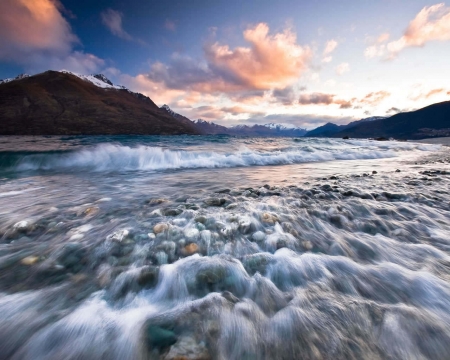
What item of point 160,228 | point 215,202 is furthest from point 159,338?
point 215,202

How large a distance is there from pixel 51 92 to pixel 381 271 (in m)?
186

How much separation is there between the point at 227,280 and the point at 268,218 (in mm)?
1426

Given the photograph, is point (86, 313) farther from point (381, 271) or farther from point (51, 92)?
point (51, 92)

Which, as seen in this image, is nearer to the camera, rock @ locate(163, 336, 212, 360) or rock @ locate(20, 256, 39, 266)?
rock @ locate(163, 336, 212, 360)

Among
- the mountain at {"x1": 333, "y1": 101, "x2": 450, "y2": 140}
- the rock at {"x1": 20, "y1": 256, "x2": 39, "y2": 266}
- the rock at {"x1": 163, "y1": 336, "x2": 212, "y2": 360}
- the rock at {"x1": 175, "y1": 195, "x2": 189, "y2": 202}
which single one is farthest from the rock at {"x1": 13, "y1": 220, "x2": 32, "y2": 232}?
the mountain at {"x1": 333, "y1": 101, "x2": 450, "y2": 140}

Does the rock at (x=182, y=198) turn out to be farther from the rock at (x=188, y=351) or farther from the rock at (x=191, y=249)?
the rock at (x=188, y=351)

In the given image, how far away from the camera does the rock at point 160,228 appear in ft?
9.62

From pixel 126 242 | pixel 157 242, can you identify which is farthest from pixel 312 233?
pixel 126 242

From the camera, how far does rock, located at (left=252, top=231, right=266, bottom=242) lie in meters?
A: 2.78

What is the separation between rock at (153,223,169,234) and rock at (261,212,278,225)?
1.40 metres

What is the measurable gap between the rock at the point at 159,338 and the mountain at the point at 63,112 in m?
112

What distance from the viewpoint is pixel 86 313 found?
5.69 ft

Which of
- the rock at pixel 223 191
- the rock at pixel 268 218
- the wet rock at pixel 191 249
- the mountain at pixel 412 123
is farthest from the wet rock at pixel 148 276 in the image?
the mountain at pixel 412 123

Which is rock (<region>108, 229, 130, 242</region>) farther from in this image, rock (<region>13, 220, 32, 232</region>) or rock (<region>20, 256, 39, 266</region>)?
rock (<region>13, 220, 32, 232</region>)
